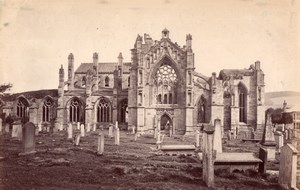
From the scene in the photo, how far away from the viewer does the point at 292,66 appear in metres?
10.5

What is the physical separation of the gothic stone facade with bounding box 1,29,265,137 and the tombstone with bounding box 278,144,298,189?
19620 millimetres

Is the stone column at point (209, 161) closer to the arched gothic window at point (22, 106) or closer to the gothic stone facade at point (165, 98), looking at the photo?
A: the gothic stone facade at point (165, 98)

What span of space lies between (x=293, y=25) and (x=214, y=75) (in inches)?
821

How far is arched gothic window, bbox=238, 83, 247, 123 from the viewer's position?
1377 inches

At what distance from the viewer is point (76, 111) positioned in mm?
33875

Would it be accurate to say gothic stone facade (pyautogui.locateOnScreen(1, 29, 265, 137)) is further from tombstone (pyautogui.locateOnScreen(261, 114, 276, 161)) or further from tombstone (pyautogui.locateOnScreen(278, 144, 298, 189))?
tombstone (pyautogui.locateOnScreen(278, 144, 298, 189))

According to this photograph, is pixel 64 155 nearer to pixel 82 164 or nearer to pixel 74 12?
pixel 82 164

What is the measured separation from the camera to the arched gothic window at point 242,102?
3497 cm

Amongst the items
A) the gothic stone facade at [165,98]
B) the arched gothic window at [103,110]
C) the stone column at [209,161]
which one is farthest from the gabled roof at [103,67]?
the stone column at [209,161]

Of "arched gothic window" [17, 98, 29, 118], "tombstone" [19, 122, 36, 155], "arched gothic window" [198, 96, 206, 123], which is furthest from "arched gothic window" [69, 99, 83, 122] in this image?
"tombstone" [19, 122, 36, 155]

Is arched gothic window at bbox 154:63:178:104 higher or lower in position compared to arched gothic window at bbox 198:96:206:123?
higher

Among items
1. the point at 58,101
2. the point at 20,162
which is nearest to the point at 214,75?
the point at 58,101

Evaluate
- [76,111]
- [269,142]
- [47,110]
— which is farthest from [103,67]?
[269,142]

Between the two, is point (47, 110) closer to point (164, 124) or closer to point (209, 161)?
point (164, 124)
